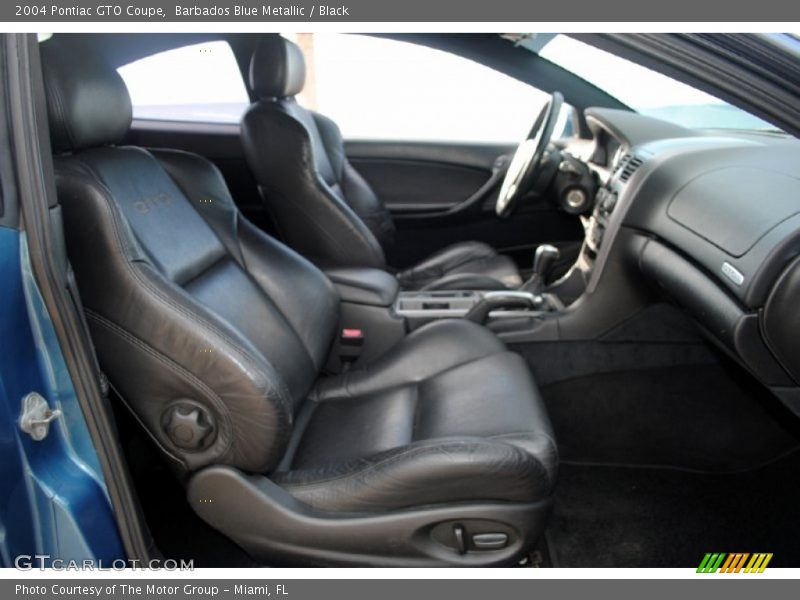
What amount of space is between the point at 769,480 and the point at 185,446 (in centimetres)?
159

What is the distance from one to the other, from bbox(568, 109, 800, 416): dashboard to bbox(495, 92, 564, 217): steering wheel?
0.24 metres

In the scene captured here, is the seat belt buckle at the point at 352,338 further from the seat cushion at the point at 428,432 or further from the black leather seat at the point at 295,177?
the black leather seat at the point at 295,177

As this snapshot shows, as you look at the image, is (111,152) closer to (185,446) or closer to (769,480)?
(185,446)

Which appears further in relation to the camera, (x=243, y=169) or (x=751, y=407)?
(x=243, y=169)

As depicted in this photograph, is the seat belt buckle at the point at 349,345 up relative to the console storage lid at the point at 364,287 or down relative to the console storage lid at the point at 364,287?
down

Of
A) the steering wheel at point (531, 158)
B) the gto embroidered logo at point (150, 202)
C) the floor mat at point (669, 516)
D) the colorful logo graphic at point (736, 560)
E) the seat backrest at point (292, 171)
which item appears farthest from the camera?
the seat backrest at point (292, 171)

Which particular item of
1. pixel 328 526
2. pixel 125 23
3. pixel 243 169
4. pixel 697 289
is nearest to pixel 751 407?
pixel 697 289

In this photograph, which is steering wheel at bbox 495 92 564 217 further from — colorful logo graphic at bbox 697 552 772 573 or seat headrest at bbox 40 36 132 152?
seat headrest at bbox 40 36 132 152

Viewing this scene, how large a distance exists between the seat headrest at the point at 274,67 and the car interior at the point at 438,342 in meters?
0.01

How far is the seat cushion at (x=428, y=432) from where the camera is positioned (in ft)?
4.25

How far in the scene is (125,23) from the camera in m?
1.05

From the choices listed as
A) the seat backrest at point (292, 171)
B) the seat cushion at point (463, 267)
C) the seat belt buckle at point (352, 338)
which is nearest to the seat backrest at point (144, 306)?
the seat belt buckle at point (352, 338)

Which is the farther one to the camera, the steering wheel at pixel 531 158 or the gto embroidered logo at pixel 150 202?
the steering wheel at pixel 531 158

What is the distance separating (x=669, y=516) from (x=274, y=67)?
1.85 meters
